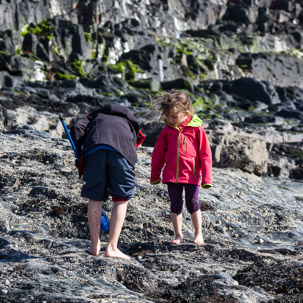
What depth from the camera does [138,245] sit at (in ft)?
15.3

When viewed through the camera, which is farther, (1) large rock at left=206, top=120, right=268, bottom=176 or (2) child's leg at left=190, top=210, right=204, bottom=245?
(1) large rock at left=206, top=120, right=268, bottom=176

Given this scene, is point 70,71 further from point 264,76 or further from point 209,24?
point 209,24

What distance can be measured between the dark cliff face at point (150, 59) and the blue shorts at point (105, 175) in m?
14.8

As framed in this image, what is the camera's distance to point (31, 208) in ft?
18.0

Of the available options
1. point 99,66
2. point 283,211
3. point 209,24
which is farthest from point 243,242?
point 209,24

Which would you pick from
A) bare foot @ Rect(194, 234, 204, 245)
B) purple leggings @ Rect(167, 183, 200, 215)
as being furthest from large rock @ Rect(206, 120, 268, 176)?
bare foot @ Rect(194, 234, 204, 245)

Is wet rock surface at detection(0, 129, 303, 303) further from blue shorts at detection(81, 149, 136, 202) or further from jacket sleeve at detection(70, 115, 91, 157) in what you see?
jacket sleeve at detection(70, 115, 91, 157)

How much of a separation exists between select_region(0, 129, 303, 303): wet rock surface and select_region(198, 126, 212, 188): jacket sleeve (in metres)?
0.60

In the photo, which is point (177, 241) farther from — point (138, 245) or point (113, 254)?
point (113, 254)

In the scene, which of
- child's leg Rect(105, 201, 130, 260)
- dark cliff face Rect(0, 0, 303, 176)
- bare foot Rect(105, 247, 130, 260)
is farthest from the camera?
dark cliff face Rect(0, 0, 303, 176)

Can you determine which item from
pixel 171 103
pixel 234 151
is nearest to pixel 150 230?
pixel 171 103

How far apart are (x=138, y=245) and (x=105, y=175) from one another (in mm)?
898

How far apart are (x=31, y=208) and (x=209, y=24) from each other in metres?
102

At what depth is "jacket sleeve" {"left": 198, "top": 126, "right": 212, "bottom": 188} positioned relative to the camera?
4941 mm
